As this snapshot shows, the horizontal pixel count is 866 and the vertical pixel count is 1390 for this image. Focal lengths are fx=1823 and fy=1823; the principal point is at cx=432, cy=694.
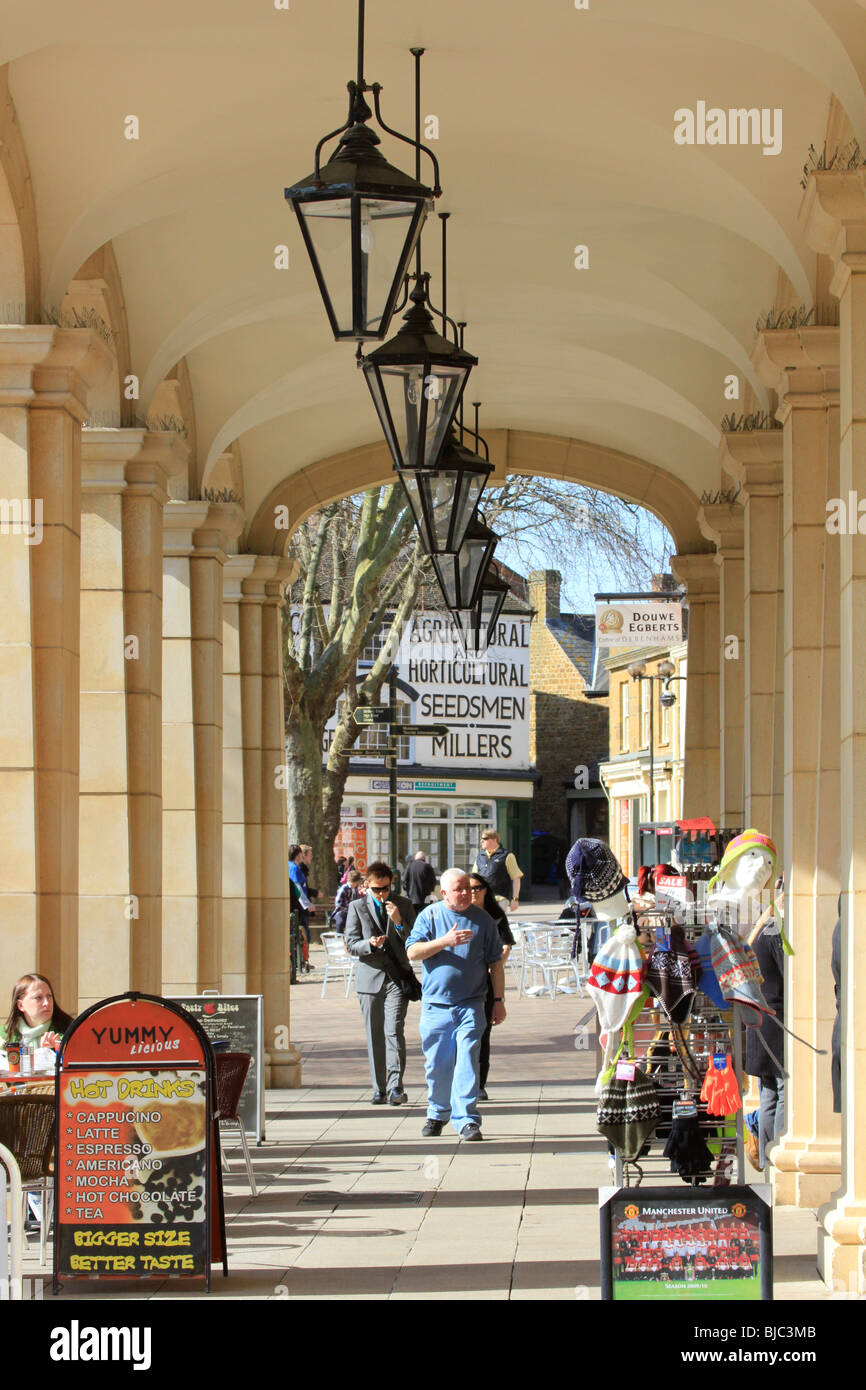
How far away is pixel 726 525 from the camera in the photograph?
44.3 ft

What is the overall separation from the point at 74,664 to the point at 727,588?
256 inches

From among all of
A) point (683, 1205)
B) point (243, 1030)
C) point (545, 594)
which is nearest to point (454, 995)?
point (243, 1030)

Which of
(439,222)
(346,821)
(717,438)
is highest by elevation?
(439,222)

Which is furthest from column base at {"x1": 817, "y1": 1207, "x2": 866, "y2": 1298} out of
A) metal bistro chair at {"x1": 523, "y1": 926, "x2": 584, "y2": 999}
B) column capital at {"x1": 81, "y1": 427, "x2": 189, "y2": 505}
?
metal bistro chair at {"x1": 523, "y1": 926, "x2": 584, "y2": 999}

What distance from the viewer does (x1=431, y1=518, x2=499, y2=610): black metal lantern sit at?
10398 millimetres

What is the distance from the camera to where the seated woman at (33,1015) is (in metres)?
7.54

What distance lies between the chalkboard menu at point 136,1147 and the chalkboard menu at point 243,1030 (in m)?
3.83

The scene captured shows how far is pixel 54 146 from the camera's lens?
8.37 m

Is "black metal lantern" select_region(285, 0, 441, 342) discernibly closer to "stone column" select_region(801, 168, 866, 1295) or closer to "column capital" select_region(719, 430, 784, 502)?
"stone column" select_region(801, 168, 866, 1295)

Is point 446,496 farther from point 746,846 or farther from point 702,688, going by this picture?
point 702,688

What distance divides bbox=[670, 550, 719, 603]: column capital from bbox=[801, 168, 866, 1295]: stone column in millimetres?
8483

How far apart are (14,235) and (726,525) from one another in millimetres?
6745
